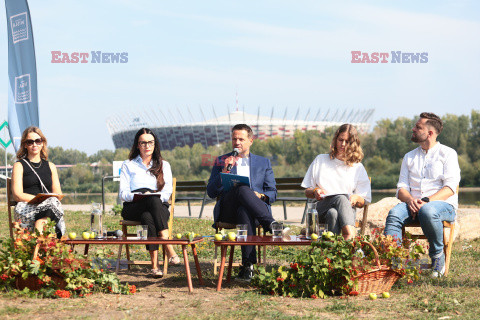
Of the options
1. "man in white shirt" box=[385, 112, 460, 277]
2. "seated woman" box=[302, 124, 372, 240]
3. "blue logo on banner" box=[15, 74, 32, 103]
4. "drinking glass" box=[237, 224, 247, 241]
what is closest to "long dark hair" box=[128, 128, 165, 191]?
"drinking glass" box=[237, 224, 247, 241]

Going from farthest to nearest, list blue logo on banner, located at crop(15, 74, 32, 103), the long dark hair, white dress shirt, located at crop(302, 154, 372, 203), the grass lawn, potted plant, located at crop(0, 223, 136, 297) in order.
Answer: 1. blue logo on banner, located at crop(15, 74, 32, 103)
2. the long dark hair
3. white dress shirt, located at crop(302, 154, 372, 203)
4. potted plant, located at crop(0, 223, 136, 297)
5. the grass lawn

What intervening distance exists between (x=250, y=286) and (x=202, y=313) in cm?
100

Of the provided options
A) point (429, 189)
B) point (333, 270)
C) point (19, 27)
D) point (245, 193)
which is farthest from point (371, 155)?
point (333, 270)

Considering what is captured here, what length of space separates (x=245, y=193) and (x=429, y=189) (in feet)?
5.24

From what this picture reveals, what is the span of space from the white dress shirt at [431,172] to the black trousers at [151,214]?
2.05 meters

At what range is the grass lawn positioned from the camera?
10.9ft

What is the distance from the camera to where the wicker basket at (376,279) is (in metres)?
3.89

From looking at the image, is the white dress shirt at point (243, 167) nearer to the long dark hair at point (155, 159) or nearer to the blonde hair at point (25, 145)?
the long dark hair at point (155, 159)

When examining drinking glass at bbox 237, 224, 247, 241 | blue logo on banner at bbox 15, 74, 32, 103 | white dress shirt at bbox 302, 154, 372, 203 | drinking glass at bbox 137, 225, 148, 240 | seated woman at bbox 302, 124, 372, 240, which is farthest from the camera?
blue logo on banner at bbox 15, 74, 32, 103

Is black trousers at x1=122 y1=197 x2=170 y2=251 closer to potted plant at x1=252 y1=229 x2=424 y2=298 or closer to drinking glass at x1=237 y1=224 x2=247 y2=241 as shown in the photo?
drinking glass at x1=237 y1=224 x2=247 y2=241

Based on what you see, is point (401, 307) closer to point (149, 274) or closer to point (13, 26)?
point (149, 274)

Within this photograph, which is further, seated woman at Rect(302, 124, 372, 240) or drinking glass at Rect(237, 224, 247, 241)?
seated woman at Rect(302, 124, 372, 240)

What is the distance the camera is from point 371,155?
176ft

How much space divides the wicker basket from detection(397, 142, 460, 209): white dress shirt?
1.21 metres
